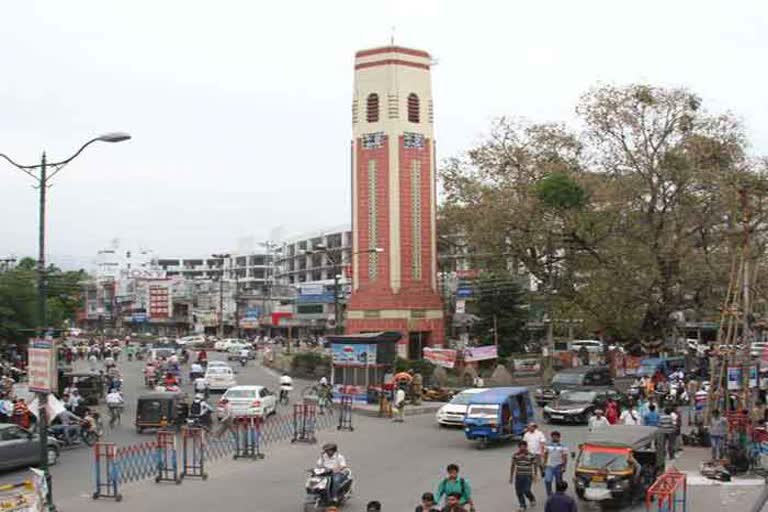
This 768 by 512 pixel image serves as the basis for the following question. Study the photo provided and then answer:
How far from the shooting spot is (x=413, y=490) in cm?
1981

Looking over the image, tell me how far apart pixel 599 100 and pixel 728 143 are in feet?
21.8

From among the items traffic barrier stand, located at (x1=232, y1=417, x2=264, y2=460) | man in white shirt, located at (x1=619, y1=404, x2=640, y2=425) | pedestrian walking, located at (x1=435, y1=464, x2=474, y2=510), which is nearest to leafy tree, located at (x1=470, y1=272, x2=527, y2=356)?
man in white shirt, located at (x1=619, y1=404, x2=640, y2=425)

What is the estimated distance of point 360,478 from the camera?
21.3m

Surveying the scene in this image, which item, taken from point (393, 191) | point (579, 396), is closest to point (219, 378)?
point (393, 191)

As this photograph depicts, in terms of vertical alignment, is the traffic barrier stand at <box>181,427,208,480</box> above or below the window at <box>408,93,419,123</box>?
below

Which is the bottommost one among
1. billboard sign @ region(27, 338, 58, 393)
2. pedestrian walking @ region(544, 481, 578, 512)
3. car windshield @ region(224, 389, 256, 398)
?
pedestrian walking @ region(544, 481, 578, 512)

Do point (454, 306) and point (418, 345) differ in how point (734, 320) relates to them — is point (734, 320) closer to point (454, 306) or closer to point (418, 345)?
point (418, 345)

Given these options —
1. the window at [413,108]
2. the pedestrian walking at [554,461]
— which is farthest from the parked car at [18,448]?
the window at [413,108]

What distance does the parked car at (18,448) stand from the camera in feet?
72.6

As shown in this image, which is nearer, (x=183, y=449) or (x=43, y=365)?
(x=43, y=365)

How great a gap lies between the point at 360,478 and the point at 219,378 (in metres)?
22.8

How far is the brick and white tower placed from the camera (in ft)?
182

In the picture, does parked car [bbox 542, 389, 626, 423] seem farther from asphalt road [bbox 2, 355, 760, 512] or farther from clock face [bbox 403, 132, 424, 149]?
clock face [bbox 403, 132, 424, 149]

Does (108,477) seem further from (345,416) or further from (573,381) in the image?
(573,381)
